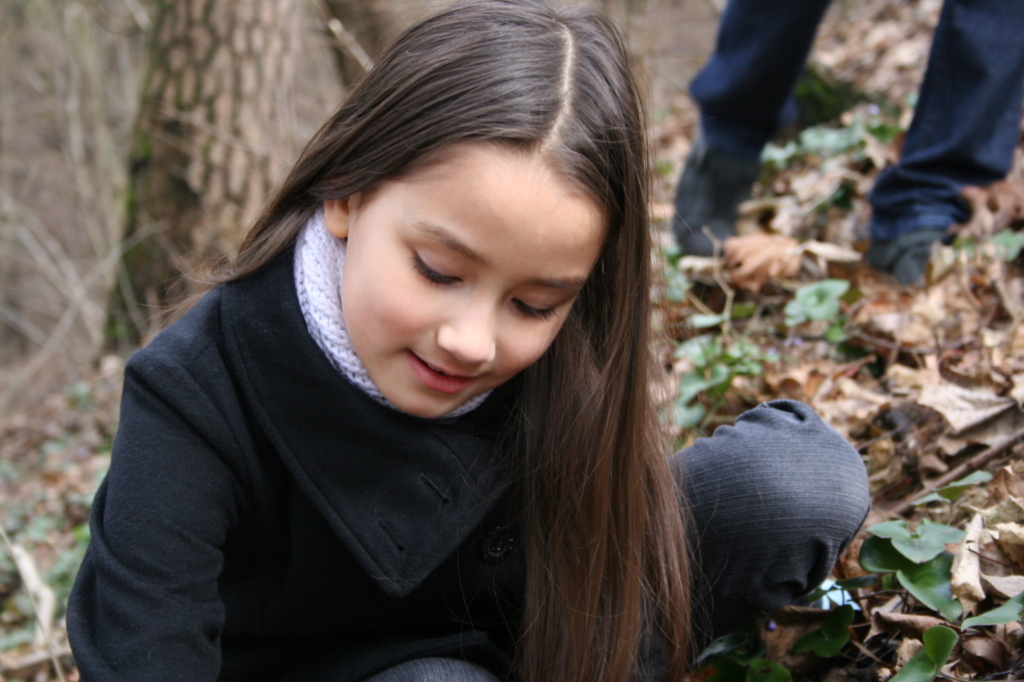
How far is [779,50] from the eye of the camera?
108 inches

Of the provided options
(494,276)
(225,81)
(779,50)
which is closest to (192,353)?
(494,276)

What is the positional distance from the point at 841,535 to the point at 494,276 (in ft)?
2.72

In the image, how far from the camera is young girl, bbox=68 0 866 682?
1.23 metres

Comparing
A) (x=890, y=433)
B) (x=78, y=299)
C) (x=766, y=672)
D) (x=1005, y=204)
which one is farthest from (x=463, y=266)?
(x=78, y=299)

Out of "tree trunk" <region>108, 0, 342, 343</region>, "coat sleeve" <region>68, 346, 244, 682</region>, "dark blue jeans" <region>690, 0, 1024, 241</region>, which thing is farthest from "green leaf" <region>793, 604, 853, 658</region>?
"tree trunk" <region>108, 0, 342, 343</region>

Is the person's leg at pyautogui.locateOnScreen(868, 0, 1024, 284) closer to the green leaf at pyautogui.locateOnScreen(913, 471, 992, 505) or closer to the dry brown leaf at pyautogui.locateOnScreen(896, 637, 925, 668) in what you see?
the green leaf at pyautogui.locateOnScreen(913, 471, 992, 505)

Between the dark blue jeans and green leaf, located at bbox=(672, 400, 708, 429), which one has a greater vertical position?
the dark blue jeans

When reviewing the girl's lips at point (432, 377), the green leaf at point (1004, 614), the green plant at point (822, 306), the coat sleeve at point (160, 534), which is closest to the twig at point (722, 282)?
the green plant at point (822, 306)

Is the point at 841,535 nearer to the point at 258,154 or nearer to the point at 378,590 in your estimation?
the point at 378,590

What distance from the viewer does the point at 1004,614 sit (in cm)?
130

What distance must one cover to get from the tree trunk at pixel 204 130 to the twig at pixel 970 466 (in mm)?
2628

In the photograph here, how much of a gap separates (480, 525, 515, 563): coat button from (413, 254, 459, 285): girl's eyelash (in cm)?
51

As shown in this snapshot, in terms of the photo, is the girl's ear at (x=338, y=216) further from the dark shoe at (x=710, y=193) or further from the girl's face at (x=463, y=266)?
the dark shoe at (x=710, y=193)

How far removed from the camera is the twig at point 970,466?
1782 mm
